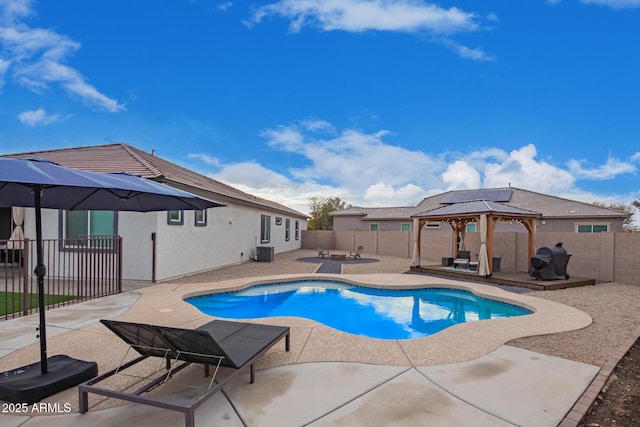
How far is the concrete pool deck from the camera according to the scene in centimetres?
288

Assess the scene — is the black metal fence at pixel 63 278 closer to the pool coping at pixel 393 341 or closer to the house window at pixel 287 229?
the pool coping at pixel 393 341

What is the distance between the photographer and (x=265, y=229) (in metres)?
18.8

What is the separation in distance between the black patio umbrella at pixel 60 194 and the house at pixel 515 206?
1785 centimetres

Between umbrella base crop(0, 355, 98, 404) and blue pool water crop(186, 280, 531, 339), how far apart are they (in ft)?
13.9

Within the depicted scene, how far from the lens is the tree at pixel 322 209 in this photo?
139 ft

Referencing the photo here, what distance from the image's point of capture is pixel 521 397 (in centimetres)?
330

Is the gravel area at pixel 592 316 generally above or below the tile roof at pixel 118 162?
below

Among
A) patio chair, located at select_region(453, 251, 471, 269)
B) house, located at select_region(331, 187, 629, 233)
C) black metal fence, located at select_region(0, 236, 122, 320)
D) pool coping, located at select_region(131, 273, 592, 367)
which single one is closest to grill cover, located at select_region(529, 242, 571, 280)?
patio chair, located at select_region(453, 251, 471, 269)

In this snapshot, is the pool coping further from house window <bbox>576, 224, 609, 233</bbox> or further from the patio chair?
house window <bbox>576, 224, 609, 233</bbox>

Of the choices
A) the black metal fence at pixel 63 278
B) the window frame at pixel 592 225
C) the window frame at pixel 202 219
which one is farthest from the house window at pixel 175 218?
the window frame at pixel 592 225

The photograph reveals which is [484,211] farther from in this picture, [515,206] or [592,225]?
[592,225]

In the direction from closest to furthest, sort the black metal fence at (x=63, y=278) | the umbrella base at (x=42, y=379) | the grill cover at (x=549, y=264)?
the umbrella base at (x=42, y=379) → the black metal fence at (x=63, y=278) → the grill cover at (x=549, y=264)

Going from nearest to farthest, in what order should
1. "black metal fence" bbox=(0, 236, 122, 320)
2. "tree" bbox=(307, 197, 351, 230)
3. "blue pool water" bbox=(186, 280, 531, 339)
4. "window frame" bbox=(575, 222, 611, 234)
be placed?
"black metal fence" bbox=(0, 236, 122, 320)
"blue pool water" bbox=(186, 280, 531, 339)
"window frame" bbox=(575, 222, 611, 234)
"tree" bbox=(307, 197, 351, 230)

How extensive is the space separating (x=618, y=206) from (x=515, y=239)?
39031mm
